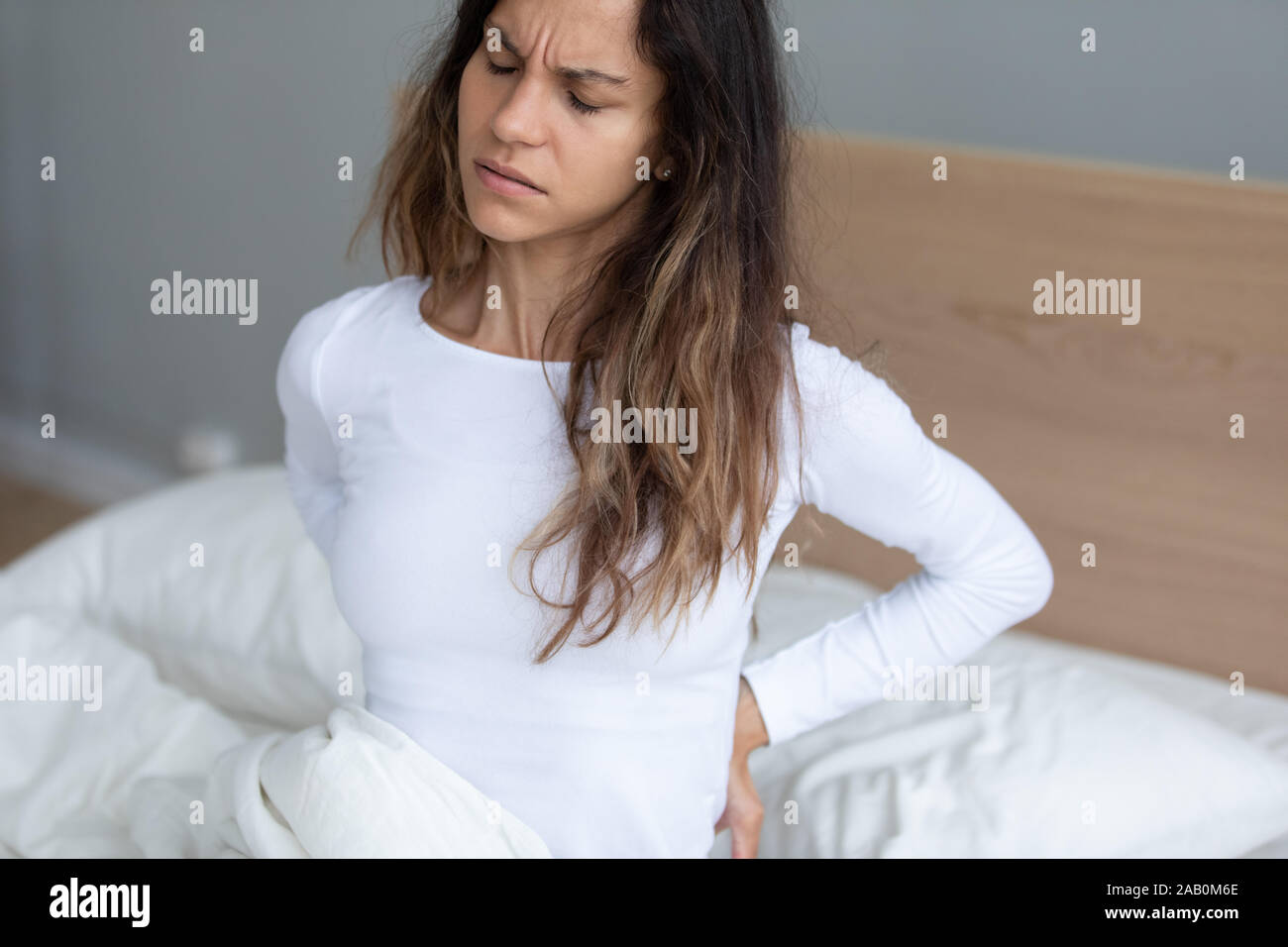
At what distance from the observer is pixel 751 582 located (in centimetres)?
96

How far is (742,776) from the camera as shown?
109 cm

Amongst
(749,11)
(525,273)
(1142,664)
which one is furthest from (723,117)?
(1142,664)

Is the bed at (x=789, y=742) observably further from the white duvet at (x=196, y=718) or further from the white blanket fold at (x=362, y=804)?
the white blanket fold at (x=362, y=804)

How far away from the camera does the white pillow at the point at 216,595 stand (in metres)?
1.47

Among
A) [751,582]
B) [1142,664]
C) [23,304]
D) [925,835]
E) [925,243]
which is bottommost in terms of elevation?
[925,835]

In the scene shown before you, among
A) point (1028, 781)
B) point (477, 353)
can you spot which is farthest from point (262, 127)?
point (1028, 781)

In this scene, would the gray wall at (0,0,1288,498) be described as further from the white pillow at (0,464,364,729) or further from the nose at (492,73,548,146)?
the nose at (492,73,548,146)

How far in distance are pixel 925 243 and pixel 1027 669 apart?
0.52m

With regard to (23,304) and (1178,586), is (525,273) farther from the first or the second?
(23,304)

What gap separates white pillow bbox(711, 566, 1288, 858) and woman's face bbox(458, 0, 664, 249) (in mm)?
613

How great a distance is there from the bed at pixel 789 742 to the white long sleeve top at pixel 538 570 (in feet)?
0.83

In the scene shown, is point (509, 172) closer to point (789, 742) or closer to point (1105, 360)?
point (789, 742)

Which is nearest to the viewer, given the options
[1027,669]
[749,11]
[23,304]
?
[749,11]

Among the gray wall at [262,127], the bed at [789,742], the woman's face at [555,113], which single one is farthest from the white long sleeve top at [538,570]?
the gray wall at [262,127]
